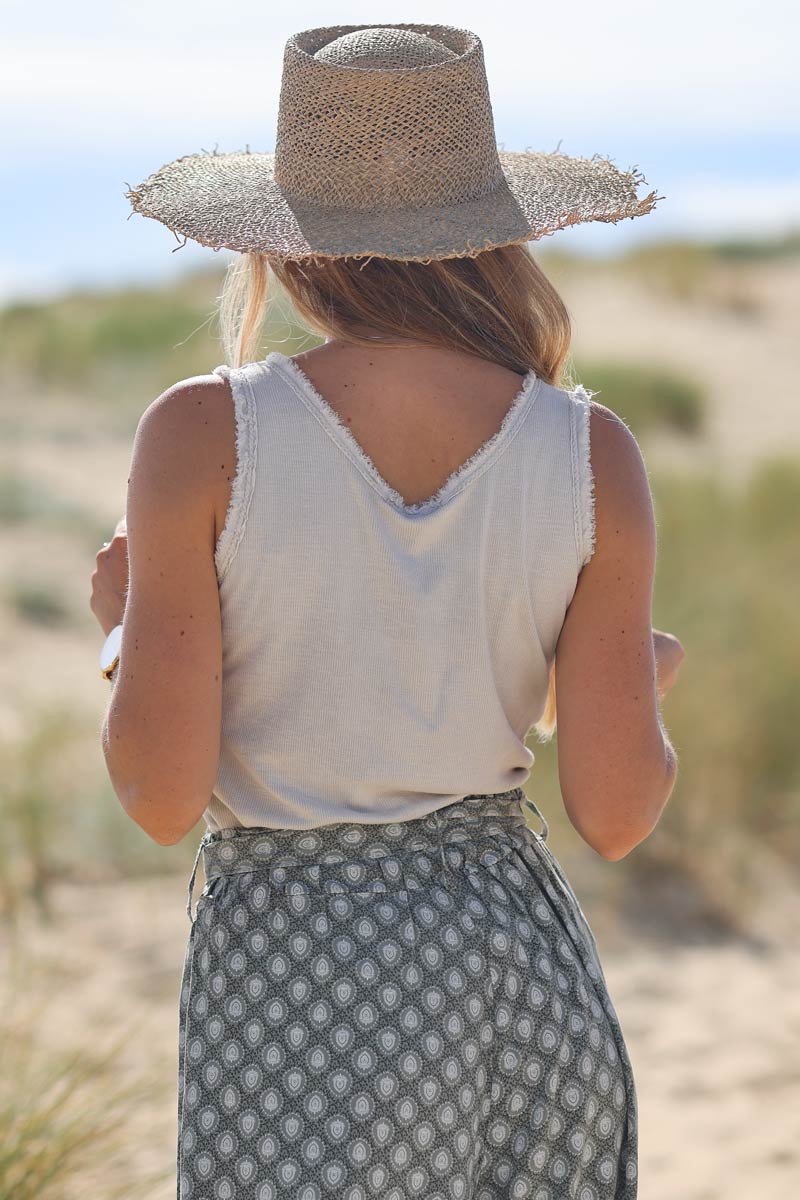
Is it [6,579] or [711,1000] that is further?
[6,579]

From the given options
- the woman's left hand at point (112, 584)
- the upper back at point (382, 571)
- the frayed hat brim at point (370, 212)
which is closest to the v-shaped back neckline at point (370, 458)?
the upper back at point (382, 571)

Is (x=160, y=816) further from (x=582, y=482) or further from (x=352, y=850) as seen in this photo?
(x=582, y=482)

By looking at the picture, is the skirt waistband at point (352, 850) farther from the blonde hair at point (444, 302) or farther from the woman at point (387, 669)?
the blonde hair at point (444, 302)

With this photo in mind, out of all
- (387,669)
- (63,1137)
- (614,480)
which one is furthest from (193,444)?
(63,1137)

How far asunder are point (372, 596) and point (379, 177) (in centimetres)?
42

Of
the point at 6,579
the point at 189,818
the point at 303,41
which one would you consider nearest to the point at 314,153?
the point at 303,41

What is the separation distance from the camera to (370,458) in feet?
4.38

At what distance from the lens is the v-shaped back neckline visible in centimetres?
131

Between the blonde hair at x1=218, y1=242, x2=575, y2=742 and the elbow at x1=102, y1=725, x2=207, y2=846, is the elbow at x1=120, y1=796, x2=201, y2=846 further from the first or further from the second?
the blonde hair at x1=218, y1=242, x2=575, y2=742

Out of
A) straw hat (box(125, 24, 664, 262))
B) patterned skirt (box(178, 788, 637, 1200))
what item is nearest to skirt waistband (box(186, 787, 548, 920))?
patterned skirt (box(178, 788, 637, 1200))

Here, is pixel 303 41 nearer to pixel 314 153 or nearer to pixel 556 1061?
pixel 314 153

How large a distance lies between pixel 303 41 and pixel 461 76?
18 centimetres

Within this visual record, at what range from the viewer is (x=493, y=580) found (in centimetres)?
137

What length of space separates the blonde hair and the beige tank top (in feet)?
0.25
